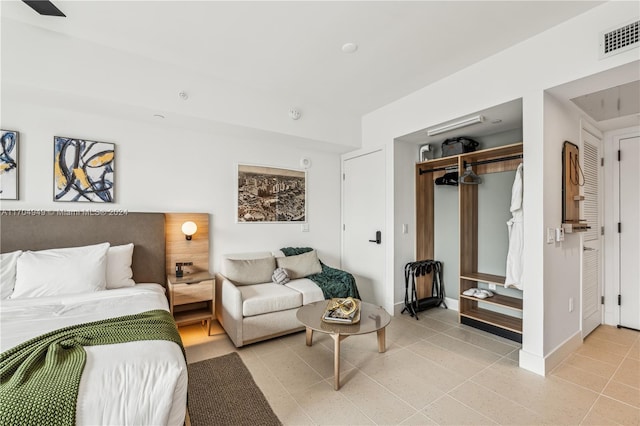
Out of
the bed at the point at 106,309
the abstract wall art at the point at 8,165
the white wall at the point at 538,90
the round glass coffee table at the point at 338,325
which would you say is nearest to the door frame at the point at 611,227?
the white wall at the point at 538,90

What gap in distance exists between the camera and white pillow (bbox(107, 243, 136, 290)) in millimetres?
2662

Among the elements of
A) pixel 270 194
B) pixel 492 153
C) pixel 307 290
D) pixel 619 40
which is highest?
pixel 619 40

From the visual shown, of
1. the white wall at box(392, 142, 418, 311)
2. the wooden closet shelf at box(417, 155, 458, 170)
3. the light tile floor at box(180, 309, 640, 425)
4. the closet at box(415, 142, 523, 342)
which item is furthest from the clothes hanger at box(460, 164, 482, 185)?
the light tile floor at box(180, 309, 640, 425)

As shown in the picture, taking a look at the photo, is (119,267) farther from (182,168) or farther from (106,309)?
(182,168)

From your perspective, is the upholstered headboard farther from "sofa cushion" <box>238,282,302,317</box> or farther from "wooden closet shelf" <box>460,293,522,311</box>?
"wooden closet shelf" <box>460,293,522,311</box>

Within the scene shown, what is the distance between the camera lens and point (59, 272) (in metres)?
2.31

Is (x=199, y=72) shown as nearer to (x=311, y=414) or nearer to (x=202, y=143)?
(x=202, y=143)

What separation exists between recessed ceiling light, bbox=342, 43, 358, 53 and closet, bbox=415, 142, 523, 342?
1771 millimetres

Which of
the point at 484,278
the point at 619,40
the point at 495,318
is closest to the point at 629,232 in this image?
the point at 484,278

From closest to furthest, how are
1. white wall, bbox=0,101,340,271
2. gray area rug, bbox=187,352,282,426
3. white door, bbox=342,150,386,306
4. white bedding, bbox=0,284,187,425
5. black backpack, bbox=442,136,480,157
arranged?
white bedding, bbox=0,284,187,425 → gray area rug, bbox=187,352,282,426 → white wall, bbox=0,101,340,271 → black backpack, bbox=442,136,480,157 → white door, bbox=342,150,386,306

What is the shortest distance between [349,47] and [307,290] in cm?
249

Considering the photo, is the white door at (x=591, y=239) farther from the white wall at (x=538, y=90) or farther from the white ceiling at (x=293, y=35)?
the white ceiling at (x=293, y=35)

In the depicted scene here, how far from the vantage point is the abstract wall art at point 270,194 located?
12.2 ft

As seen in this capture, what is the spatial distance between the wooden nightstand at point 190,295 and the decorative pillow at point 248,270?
0.24 m
